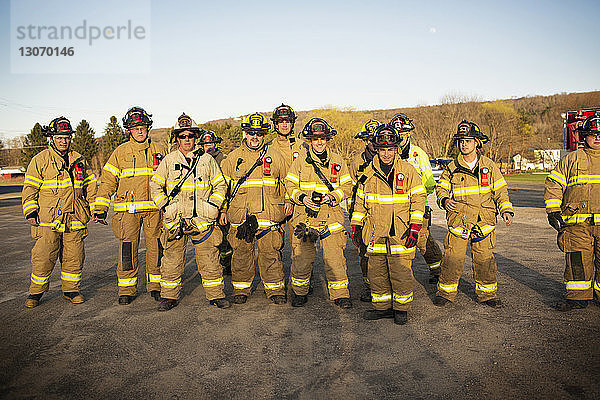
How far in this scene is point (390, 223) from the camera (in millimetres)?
5082

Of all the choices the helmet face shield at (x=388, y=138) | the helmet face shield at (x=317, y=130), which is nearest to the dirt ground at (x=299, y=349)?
the helmet face shield at (x=388, y=138)

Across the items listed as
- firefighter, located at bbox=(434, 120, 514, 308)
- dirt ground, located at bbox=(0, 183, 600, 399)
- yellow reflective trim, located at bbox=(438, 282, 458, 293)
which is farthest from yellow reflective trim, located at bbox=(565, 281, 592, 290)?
yellow reflective trim, located at bbox=(438, 282, 458, 293)

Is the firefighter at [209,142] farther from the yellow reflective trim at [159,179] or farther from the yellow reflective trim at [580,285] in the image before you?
the yellow reflective trim at [580,285]

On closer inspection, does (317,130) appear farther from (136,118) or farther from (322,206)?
(136,118)

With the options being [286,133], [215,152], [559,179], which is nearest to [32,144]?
[215,152]

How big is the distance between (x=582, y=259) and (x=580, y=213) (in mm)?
574

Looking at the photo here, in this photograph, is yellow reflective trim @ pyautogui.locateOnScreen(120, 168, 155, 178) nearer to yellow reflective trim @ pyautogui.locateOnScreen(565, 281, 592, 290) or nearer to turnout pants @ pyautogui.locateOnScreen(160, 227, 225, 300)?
turnout pants @ pyautogui.locateOnScreen(160, 227, 225, 300)

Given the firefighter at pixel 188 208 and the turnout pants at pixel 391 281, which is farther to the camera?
the firefighter at pixel 188 208

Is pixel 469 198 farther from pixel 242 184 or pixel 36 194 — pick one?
pixel 36 194

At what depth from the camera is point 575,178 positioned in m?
5.30

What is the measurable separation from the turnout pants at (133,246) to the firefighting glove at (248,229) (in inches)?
48.2

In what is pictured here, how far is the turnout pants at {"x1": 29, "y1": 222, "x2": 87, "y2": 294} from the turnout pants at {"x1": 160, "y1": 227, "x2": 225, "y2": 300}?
4.18 ft

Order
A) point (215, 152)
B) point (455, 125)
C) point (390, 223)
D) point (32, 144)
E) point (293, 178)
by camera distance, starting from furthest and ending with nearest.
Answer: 1. point (32, 144)
2. point (455, 125)
3. point (215, 152)
4. point (293, 178)
5. point (390, 223)

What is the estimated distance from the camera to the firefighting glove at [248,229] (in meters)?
5.62
